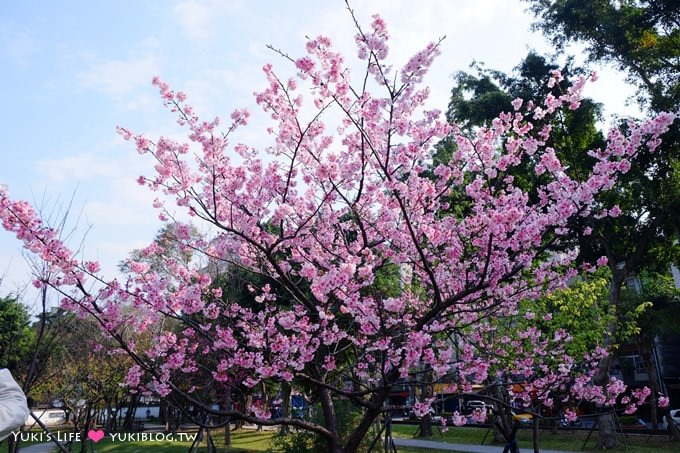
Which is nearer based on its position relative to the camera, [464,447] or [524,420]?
[464,447]

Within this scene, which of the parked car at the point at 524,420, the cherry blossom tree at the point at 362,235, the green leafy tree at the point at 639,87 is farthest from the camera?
the green leafy tree at the point at 639,87

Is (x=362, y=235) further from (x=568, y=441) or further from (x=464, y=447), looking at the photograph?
(x=568, y=441)

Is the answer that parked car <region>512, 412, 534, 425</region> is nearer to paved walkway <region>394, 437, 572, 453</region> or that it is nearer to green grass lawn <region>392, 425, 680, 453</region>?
green grass lawn <region>392, 425, 680, 453</region>

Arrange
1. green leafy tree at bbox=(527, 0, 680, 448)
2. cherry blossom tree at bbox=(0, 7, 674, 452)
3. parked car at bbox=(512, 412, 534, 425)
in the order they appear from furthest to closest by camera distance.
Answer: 1. green leafy tree at bbox=(527, 0, 680, 448)
2. parked car at bbox=(512, 412, 534, 425)
3. cherry blossom tree at bbox=(0, 7, 674, 452)

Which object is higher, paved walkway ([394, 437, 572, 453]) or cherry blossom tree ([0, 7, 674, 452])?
cherry blossom tree ([0, 7, 674, 452])

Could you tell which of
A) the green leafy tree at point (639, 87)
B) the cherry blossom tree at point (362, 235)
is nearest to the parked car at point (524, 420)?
the cherry blossom tree at point (362, 235)

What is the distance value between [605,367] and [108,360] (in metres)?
16.3

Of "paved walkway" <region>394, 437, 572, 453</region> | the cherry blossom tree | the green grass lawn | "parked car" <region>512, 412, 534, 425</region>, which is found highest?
the cherry blossom tree

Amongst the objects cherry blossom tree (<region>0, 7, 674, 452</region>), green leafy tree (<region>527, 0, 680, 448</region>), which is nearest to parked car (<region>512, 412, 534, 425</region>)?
cherry blossom tree (<region>0, 7, 674, 452</region>)

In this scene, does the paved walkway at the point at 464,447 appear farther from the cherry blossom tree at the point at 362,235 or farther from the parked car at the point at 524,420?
the cherry blossom tree at the point at 362,235

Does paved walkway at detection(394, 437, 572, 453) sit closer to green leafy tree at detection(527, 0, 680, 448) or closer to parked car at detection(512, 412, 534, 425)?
parked car at detection(512, 412, 534, 425)

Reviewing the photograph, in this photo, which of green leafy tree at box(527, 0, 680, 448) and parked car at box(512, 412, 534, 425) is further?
green leafy tree at box(527, 0, 680, 448)

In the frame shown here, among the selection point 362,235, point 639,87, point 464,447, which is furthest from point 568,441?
A: point 362,235

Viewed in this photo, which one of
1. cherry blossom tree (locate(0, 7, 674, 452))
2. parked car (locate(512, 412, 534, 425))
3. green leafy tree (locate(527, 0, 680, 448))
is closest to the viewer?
cherry blossom tree (locate(0, 7, 674, 452))
